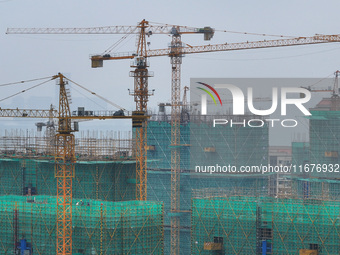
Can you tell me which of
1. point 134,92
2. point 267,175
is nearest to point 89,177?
point 134,92

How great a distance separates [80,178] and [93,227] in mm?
29757

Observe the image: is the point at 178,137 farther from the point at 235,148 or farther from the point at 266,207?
the point at 266,207

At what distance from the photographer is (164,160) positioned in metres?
129

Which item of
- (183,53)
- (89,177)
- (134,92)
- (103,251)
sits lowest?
(103,251)

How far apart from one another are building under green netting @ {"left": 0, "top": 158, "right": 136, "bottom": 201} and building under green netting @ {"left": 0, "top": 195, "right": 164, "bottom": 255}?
74.2 ft

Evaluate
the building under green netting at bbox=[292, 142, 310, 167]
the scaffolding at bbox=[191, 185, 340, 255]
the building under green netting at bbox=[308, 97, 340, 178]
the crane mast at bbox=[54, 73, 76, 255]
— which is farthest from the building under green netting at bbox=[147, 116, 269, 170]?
the crane mast at bbox=[54, 73, 76, 255]

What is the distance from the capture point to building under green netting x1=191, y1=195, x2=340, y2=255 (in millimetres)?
72250

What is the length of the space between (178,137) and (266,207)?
5151 cm

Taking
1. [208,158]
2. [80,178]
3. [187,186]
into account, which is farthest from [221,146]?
[80,178]

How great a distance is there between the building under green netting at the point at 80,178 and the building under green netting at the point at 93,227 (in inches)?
891

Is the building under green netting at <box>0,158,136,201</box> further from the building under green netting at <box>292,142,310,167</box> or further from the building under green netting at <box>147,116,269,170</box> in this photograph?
the building under green netting at <box>292,142,310,167</box>

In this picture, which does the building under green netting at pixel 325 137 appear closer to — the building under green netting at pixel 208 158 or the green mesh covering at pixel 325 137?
the green mesh covering at pixel 325 137

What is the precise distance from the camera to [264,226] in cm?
7488

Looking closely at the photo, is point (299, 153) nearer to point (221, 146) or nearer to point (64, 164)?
point (221, 146)
